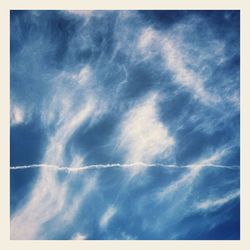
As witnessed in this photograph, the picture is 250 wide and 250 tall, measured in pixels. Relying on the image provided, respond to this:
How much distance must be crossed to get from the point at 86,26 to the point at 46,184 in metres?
2.55

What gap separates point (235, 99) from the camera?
5422mm

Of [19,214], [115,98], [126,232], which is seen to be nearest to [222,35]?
[115,98]

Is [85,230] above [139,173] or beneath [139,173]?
beneath

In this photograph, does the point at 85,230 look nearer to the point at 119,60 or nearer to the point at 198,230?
the point at 198,230

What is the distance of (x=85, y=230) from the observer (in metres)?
5.42

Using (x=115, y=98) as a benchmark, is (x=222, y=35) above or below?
above

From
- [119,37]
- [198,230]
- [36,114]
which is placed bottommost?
[198,230]

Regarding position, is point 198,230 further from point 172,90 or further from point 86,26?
point 86,26

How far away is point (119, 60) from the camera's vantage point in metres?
5.41

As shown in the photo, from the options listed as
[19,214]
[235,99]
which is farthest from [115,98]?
[19,214]

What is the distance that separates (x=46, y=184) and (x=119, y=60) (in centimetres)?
225

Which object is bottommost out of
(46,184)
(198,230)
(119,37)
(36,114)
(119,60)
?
(198,230)

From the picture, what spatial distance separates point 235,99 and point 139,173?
74.6 inches

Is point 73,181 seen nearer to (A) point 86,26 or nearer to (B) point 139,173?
(B) point 139,173
